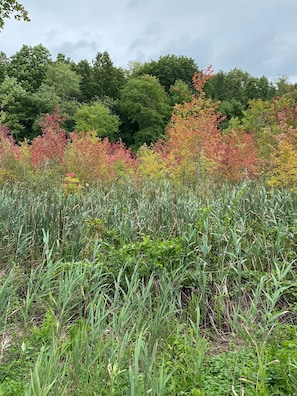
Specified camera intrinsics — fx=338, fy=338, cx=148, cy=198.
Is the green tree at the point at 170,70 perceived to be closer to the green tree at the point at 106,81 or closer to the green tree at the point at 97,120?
the green tree at the point at 106,81

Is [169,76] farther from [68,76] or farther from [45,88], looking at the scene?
[45,88]

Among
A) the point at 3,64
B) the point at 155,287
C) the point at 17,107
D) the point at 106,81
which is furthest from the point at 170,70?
the point at 155,287

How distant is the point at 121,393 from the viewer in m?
1.59

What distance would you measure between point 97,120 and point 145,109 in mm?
3871

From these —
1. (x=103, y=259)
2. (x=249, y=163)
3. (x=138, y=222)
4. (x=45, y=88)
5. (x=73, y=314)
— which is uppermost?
(x=45, y=88)

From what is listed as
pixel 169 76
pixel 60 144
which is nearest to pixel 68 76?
pixel 169 76

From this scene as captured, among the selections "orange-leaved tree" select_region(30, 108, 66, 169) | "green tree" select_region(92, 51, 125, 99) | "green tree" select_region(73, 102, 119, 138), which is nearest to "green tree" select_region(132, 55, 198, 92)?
"green tree" select_region(92, 51, 125, 99)

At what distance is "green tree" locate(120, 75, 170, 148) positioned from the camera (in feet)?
86.0

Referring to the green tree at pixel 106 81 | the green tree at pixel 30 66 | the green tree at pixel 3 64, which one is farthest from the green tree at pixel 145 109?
the green tree at pixel 3 64

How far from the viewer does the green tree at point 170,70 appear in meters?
32.5

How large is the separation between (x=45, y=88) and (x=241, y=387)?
91.5 feet

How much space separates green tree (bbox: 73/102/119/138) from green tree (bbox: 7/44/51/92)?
21.7 feet

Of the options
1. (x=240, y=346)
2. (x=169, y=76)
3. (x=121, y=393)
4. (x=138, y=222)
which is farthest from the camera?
(x=169, y=76)

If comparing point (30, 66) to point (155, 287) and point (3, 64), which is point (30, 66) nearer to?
point (3, 64)
